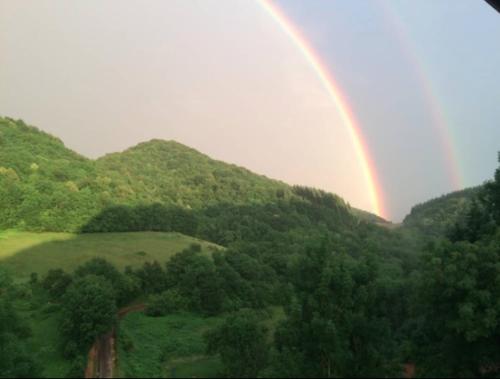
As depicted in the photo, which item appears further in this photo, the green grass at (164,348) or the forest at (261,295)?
the green grass at (164,348)

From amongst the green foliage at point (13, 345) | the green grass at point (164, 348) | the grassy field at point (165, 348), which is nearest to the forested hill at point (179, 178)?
the grassy field at point (165, 348)

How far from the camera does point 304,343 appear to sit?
2480 cm

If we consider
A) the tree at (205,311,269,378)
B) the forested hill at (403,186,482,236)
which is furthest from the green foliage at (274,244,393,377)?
the forested hill at (403,186,482,236)

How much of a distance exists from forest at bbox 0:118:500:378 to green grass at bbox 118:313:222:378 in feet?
0.85

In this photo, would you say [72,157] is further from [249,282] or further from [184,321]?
[184,321]

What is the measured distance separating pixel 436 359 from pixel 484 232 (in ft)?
31.7

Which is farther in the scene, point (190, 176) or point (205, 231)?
point (190, 176)

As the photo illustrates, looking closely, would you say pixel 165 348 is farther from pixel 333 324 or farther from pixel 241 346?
pixel 333 324

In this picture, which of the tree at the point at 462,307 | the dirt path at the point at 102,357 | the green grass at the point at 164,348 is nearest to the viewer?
the tree at the point at 462,307

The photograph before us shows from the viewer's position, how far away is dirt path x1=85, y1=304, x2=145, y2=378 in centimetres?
2566

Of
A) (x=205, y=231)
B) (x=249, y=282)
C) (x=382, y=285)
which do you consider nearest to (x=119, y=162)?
(x=205, y=231)

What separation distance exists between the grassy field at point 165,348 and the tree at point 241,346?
153cm

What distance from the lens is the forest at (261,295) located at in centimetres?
2362

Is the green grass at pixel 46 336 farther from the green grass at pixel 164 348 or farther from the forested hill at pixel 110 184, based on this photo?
the forested hill at pixel 110 184
